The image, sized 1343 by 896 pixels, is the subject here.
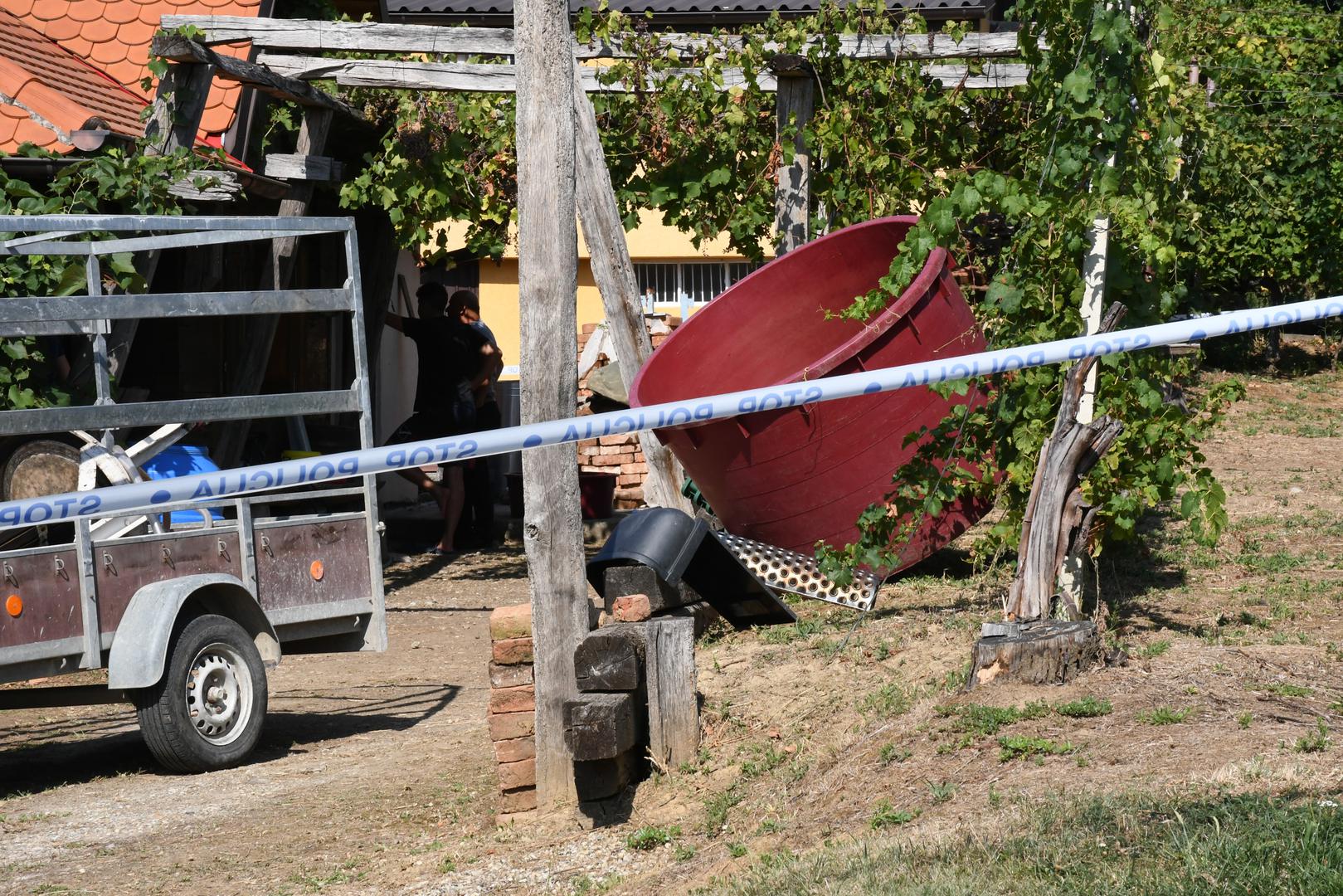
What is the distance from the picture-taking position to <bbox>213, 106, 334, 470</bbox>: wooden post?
30.5 feet

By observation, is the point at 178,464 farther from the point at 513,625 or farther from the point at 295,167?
the point at 513,625

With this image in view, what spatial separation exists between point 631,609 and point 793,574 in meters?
2.10

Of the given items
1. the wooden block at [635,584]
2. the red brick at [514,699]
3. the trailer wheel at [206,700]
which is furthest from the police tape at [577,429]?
the trailer wheel at [206,700]

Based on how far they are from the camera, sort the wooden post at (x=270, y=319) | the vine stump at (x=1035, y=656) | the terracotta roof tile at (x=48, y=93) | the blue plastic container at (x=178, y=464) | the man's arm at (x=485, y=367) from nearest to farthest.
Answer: the vine stump at (x=1035, y=656) < the blue plastic container at (x=178, y=464) < the terracotta roof tile at (x=48, y=93) < the wooden post at (x=270, y=319) < the man's arm at (x=485, y=367)

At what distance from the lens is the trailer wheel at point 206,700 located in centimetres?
533

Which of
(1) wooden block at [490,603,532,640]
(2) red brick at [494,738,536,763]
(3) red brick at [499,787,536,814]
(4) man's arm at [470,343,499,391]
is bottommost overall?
(3) red brick at [499,787,536,814]

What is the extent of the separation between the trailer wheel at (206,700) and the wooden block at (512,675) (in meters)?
1.35

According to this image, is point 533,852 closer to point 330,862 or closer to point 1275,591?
point 330,862

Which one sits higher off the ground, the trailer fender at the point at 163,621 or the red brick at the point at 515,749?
the trailer fender at the point at 163,621

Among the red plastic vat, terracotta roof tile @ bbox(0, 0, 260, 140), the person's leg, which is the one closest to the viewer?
the red plastic vat

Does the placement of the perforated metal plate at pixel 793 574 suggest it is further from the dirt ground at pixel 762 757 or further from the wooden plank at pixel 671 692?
the wooden plank at pixel 671 692

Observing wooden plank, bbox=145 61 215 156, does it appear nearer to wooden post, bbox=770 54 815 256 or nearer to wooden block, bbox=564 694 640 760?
wooden post, bbox=770 54 815 256

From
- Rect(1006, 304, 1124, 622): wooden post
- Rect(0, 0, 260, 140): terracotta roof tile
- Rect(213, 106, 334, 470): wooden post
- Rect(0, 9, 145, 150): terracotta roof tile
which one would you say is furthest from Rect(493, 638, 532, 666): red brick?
Rect(0, 0, 260, 140): terracotta roof tile

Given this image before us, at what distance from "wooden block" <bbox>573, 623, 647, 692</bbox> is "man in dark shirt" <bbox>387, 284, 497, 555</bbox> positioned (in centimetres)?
624
